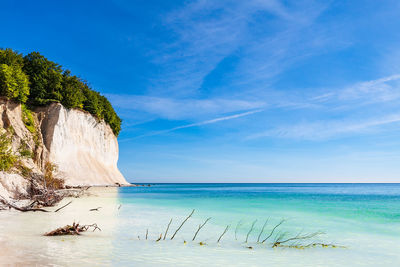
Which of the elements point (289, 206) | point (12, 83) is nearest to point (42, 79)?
point (12, 83)

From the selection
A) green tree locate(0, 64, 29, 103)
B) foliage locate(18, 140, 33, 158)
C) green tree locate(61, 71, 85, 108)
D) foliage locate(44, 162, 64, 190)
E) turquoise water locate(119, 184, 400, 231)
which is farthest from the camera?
green tree locate(61, 71, 85, 108)

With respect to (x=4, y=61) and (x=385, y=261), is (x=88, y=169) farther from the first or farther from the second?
(x=385, y=261)

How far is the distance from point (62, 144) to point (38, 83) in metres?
8.51

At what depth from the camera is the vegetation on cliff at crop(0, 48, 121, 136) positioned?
106 ft

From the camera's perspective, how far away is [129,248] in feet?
27.7

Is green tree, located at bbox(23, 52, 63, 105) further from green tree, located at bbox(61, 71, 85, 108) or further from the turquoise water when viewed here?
the turquoise water

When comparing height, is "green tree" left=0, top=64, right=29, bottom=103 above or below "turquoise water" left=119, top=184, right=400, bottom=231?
above

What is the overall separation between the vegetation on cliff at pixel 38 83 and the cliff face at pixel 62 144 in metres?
1.21

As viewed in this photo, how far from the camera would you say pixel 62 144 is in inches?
1630

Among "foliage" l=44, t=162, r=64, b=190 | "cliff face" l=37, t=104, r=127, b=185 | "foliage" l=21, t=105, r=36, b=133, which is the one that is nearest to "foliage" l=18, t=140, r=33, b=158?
"foliage" l=44, t=162, r=64, b=190

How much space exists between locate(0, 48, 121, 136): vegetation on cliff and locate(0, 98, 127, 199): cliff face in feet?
3.98

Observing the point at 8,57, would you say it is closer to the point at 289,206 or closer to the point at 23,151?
the point at 23,151

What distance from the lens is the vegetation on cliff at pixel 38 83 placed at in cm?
3228

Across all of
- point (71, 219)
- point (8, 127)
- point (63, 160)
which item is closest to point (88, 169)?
point (63, 160)
